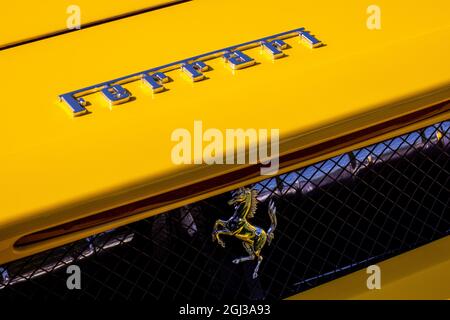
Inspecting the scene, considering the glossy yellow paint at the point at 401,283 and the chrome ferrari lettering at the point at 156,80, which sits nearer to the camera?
the chrome ferrari lettering at the point at 156,80

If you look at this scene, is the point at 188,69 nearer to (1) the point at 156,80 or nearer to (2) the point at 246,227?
(1) the point at 156,80

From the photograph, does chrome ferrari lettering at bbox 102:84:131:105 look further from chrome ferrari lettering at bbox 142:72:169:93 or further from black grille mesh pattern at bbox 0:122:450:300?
black grille mesh pattern at bbox 0:122:450:300

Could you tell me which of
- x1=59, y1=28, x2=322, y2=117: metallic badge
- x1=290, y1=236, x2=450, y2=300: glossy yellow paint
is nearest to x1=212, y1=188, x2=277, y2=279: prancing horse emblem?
x1=290, y1=236, x2=450, y2=300: glossy yellow paint

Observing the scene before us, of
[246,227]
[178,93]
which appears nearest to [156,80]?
[178,93]

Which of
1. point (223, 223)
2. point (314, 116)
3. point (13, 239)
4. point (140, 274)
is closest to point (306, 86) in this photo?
point (314, 116)

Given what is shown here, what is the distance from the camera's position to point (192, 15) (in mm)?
2252

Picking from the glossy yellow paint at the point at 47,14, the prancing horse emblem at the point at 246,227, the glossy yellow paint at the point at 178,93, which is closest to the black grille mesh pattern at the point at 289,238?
the prancing horse emblem at the point at 246,227

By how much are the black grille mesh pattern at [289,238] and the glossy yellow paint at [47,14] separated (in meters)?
0.56

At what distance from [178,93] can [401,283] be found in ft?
2.29

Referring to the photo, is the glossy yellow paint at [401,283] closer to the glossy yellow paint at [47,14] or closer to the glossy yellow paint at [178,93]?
the glossy yellow paint at [178,93]

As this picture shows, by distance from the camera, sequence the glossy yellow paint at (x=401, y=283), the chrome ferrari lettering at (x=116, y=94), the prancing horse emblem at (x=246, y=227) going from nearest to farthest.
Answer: the chrome ferrari lettering at (x=116, y=94), the prancing horse emblem at (x=246, y=227), the glossy yellow paint at (x=401, y=283)

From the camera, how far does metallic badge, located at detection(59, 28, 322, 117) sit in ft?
6.30

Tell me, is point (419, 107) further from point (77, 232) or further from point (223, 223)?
point (77, 232)

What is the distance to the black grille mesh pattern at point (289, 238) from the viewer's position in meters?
1.99
